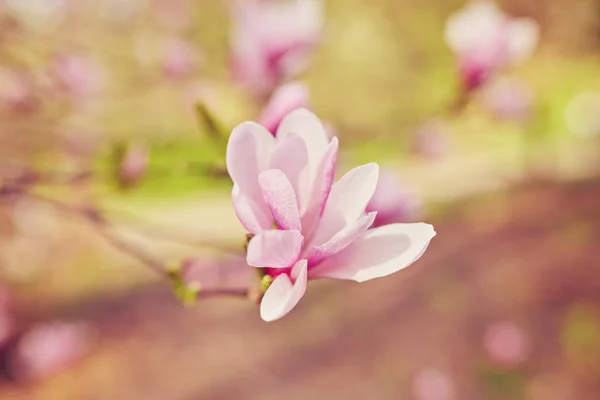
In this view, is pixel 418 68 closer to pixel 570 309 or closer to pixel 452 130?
pixel 452 130

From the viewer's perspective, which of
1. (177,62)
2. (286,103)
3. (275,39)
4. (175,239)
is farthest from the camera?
(177,62)

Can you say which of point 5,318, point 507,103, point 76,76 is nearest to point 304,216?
point 76,76

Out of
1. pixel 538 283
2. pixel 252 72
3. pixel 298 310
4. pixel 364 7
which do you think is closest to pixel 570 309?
pixel 538 283

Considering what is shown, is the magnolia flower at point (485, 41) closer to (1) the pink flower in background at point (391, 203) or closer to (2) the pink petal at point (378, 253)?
(1) the pink flower in background at point (391, 203)

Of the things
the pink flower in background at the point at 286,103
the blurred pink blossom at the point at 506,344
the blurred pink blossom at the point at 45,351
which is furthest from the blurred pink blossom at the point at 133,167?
the blurred pink blossom at the point at 506,344

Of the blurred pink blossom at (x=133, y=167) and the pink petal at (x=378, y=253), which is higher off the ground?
the pink petal at (x=378, y=253)

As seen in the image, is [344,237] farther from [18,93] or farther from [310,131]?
[18,93]

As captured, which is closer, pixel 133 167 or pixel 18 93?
pixel 133 167

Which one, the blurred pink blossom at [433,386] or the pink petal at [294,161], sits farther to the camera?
the blurred pink blossom at [433,386]
